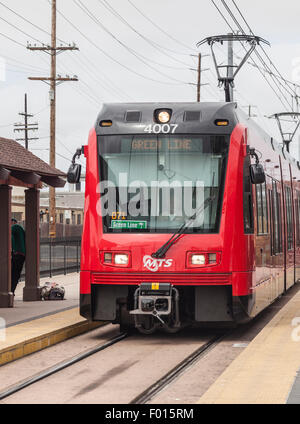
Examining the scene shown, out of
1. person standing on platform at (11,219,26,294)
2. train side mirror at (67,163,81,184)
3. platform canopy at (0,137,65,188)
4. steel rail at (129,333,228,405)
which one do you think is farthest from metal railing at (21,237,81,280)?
steel rail at (129,333,228,405)

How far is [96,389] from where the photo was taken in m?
8.85

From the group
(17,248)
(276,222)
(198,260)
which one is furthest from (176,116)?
(17,248)

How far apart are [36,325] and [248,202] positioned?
145 inches

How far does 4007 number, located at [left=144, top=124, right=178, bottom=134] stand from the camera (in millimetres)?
12625

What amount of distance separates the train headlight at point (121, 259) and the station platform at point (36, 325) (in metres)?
1.39

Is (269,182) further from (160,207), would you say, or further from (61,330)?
(61,330)

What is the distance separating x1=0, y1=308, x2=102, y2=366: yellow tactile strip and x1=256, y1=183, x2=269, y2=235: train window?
10.4 ft

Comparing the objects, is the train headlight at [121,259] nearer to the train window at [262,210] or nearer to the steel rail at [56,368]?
the steel rail at [56,368]

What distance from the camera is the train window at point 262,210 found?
45.2 ft

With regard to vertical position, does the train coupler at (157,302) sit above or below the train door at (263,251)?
below

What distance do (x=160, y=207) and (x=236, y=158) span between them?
4.22ft

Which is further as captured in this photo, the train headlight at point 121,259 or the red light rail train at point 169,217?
A: the train headlight at point 121,259

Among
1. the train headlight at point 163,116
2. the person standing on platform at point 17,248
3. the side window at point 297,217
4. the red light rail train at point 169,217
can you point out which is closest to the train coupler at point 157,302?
the red light rail train at point 169,217

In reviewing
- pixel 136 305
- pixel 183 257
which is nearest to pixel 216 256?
pixel 183 257
